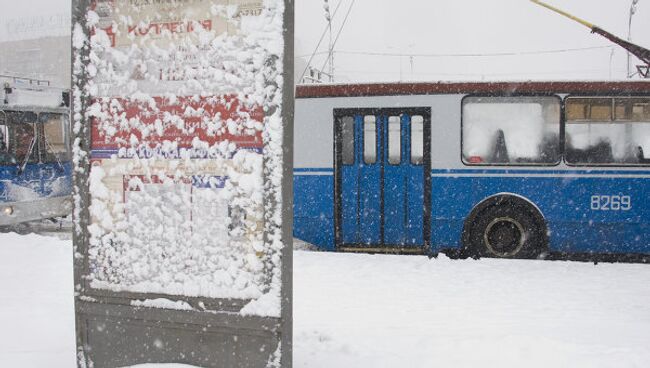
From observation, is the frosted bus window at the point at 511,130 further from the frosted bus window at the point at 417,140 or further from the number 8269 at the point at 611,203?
the number 8269 at the point at 611,203

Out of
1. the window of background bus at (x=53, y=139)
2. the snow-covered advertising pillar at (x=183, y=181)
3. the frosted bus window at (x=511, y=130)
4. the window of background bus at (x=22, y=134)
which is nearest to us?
the snow-covered advertising pillar at (x=183, y=181)

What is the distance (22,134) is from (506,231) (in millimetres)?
10031

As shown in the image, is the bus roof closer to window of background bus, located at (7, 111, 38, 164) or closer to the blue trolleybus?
the blue trolleybus

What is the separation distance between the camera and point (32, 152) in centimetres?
1266

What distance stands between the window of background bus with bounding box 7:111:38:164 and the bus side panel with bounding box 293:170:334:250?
6351mm

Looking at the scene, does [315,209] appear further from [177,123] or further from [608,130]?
[177,123]

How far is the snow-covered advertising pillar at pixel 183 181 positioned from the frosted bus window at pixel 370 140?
6469 millimetres

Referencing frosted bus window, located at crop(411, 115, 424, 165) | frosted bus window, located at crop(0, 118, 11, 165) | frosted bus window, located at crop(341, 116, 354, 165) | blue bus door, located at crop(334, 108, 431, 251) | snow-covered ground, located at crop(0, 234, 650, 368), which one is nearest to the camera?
snow-covered ground, located at crop(0, 234, 650, 368)

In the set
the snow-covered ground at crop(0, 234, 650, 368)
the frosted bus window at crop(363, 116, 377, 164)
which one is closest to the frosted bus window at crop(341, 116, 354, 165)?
the frosted bus window at crop(363, 116, 377, 164)

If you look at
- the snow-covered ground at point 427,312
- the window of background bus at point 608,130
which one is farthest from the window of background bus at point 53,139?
the window of background bus at point 608,130

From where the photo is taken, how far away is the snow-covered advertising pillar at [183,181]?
332 cm

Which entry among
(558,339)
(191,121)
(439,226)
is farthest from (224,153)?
(439,226)

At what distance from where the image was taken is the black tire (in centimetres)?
924

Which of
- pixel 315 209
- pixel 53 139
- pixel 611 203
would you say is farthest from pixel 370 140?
pixel 53 139
